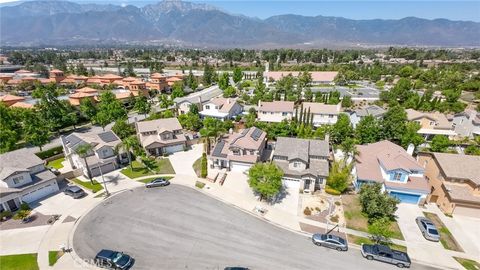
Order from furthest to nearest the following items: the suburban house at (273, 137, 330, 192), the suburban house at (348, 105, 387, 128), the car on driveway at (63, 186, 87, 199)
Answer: the suburban house at (348, 105, 387, 128), the suburban house at (273, 137, 330, 192), the car on driveway at (63, 186, 87, 199)

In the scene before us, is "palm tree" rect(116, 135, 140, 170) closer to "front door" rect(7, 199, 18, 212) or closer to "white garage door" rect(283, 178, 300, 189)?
"front door" rect(7, 199, 18, 212)

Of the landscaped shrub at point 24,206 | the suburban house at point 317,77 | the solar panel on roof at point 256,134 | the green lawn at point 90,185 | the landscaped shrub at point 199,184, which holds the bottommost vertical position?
the landscaped shrub at point 199,184

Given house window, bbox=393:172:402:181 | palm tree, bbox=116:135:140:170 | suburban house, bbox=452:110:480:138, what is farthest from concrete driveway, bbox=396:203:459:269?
palm tree, bbox=116:135:140:170

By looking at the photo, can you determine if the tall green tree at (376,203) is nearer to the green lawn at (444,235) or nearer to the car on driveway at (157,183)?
the green lawn at (444,235)

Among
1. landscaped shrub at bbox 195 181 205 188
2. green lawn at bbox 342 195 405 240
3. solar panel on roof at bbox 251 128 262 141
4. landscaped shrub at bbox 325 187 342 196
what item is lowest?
green lawn at bbox 342 195 405 240

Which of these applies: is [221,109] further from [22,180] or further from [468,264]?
[468,264]

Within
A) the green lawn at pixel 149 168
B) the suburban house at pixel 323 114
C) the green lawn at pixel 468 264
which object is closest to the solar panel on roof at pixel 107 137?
the green lawn at pixel 149 168

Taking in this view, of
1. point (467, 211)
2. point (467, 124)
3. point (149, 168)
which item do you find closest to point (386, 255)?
point (467, 211)
